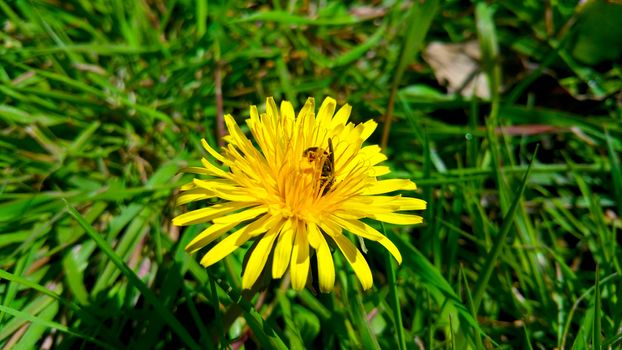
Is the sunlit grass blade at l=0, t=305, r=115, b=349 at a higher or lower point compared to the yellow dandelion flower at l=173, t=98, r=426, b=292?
lower

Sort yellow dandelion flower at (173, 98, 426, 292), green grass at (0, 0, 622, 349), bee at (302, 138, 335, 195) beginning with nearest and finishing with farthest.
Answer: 1. yellow dandelion flower at (173, 98, 426, 292)
2. bee at (302, 138, 335, 195)
3. green grass at (0, 0, 622, 349)

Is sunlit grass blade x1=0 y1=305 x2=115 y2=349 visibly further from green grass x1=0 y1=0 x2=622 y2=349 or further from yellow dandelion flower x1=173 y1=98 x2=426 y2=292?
yellow dandelion flower x1=173 y1=98 x2=426 y2=292

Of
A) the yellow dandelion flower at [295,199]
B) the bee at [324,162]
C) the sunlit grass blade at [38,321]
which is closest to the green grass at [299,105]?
the sunlit grass blade at [38,321]

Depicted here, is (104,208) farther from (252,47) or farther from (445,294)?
(445,294)

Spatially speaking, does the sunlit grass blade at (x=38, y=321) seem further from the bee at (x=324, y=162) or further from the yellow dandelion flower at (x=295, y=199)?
the bee at (x=324, y=162)

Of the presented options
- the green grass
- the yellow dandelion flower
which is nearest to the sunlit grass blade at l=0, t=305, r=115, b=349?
the green grass

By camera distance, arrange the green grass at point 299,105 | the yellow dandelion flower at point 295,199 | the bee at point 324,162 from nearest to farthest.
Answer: the yellow dandelion flower at point 295,199
the bee at point 324,162
the green grass at point 299,105

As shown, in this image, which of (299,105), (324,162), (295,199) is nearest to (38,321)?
(295,199)

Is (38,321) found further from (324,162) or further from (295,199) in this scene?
(324,162)
